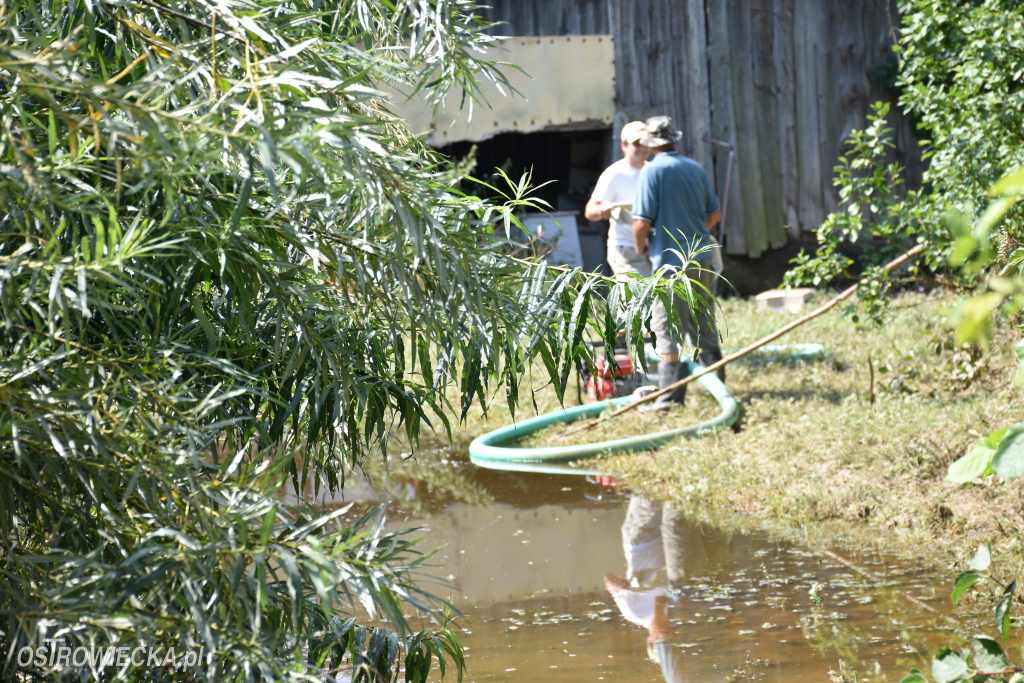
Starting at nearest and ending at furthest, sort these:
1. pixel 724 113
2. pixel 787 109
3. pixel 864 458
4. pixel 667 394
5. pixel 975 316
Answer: pixel 975 316
pixel 864 458
pixel 667 394
pixel 724 113
pixel 787 109

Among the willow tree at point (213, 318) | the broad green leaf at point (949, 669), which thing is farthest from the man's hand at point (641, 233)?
the broad green leaf at point (949, 669)

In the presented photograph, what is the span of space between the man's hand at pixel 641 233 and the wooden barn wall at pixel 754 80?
14.9 feet

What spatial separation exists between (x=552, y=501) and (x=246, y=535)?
16.3 feet

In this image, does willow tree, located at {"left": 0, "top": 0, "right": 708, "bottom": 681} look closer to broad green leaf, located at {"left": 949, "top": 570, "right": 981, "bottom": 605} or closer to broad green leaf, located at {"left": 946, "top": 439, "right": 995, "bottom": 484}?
broad green leaf, located at {"left": 946, "top": 439, "right": 995, "bottom": 484}

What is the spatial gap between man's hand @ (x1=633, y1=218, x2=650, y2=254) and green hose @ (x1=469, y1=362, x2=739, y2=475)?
3.03 feet

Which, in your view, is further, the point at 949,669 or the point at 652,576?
the point at 652,576

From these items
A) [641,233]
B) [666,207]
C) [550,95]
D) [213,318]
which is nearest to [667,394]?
[641,233]

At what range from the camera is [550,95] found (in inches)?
471

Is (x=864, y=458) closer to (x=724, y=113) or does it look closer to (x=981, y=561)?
(x=981, y=561)

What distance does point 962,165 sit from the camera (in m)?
5.94

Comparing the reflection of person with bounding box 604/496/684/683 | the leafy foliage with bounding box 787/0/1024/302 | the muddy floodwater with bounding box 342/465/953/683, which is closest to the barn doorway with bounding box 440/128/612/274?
the leafy foliage with bounding box 787/0/1024/302

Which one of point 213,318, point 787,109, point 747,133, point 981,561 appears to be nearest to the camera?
point 213,318
